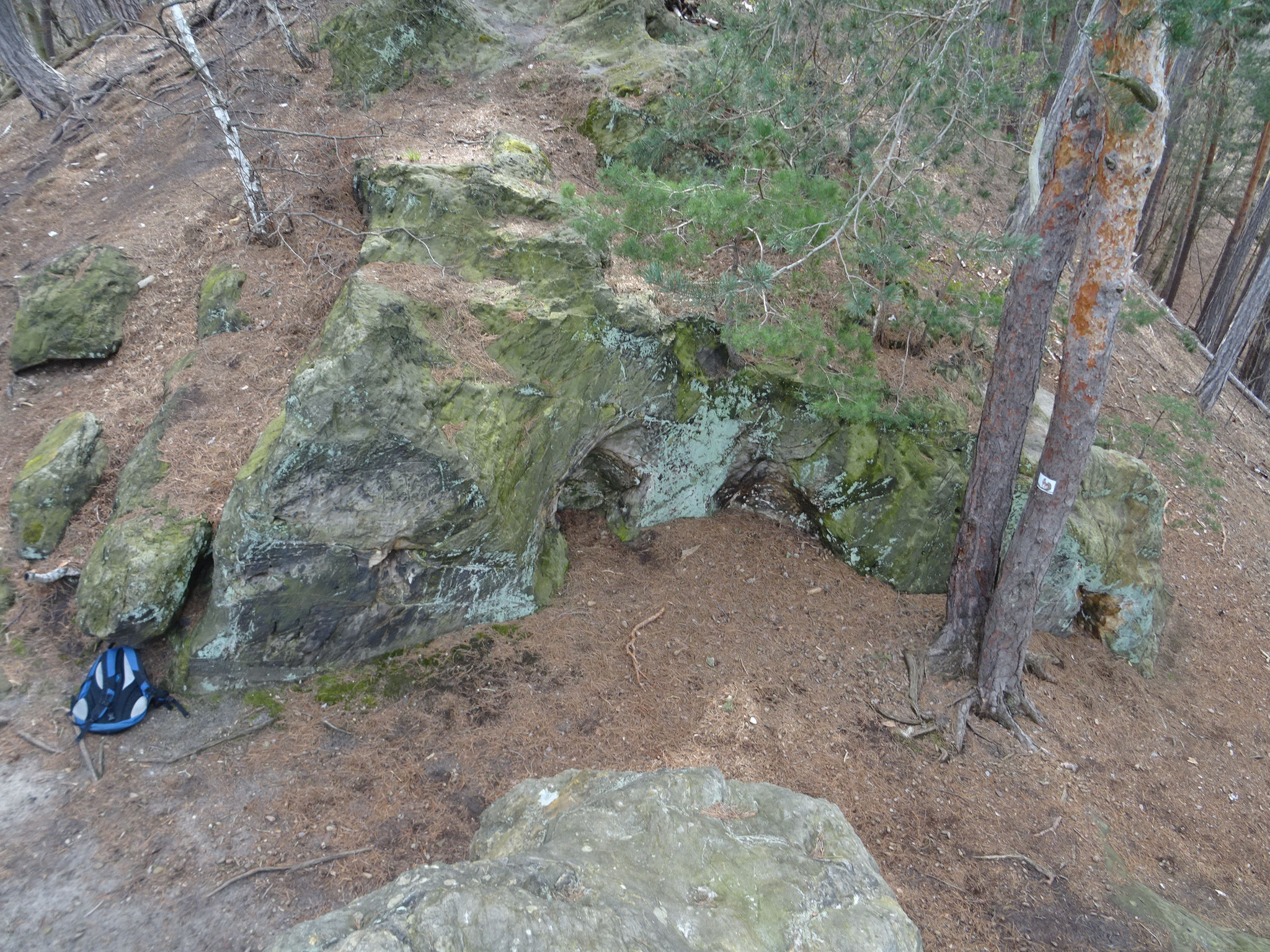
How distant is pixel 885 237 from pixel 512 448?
3.45 meters

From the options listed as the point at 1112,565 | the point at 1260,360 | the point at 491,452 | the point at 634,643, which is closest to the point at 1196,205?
the point at 1260,360

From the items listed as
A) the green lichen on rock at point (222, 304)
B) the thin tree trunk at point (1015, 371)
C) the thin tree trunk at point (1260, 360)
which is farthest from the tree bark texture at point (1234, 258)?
the green lichen on rock at point (222, 304)

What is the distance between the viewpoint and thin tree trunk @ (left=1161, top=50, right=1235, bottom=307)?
552 inches

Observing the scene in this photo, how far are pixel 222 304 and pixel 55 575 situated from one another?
114 inches

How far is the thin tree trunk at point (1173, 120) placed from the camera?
10688 millimetres

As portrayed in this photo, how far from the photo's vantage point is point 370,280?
5559 mm

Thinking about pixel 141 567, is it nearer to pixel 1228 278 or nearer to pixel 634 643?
pixel 634 643

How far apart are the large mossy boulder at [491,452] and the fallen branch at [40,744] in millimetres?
821

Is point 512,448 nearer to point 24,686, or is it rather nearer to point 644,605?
point 644,605

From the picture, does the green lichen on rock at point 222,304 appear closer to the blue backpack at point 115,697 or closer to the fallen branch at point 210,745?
the blue backpack at point 115,697

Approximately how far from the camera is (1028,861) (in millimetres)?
4453

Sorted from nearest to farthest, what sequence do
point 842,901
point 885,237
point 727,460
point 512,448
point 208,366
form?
1. point 842,901
2. point 885,237
3. point 512,448
4. point 208,366
5. point 727,460

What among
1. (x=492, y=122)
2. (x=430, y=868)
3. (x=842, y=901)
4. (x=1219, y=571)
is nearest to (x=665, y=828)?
(x=842, y=901)

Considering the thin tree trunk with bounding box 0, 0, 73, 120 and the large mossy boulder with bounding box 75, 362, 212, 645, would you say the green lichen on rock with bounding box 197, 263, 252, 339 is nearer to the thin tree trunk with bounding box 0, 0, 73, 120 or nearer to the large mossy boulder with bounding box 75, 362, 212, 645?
the large mossy boulder with bounding box 75, 362, 212, 645
